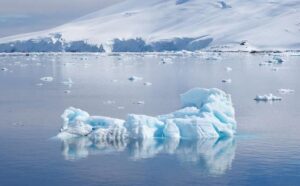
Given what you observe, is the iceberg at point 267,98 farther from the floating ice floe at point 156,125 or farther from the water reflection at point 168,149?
the water reflection at point 168,149

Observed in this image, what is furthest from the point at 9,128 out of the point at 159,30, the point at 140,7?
the point at 140,7

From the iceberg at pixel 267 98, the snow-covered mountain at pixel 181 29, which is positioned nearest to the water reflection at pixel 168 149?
the iceberg at pixel 267 98

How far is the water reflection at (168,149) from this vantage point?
43.0 ft

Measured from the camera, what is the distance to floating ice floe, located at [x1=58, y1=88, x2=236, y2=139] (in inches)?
578

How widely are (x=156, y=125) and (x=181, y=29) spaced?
95.2 meters

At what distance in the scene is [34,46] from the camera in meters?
97.8

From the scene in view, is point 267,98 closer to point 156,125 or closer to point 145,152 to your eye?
point 156,125

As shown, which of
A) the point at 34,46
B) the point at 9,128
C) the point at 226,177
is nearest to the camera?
the point at 226,177

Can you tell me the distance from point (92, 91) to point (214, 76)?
418 inches

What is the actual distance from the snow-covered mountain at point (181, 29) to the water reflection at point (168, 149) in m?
73.3

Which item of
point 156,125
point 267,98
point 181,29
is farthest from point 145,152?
point 181,29

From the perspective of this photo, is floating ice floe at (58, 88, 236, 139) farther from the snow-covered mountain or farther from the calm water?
the snow-covered mountain

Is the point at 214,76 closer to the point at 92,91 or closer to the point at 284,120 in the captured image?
the point at 92,91

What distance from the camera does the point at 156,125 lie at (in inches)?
590
